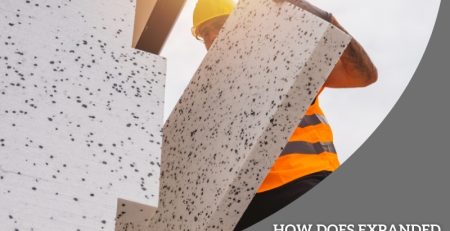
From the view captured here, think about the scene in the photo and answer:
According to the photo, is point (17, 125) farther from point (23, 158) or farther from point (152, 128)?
point (152, 128)

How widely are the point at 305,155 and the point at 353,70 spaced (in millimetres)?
→ 543

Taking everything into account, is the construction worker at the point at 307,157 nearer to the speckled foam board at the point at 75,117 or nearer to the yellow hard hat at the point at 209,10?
the yellow hard hat at the point at 209,10

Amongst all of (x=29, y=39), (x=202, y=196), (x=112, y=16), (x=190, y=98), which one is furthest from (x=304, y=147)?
(x=29, y=39)

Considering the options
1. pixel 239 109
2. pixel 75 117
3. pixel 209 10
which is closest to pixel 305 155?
pixel 239 109

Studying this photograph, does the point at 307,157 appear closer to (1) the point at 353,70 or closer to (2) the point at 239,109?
(1) the point at 353,70

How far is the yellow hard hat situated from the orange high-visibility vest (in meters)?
1.12

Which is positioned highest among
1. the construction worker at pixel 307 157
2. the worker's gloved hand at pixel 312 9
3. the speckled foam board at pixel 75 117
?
the worker's gloved hand at pixel 312 9

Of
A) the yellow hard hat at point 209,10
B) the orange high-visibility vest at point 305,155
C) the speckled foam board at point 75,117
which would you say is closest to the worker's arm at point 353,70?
the orange high-visibility vest at point 305,155

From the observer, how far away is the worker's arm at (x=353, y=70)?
358cm

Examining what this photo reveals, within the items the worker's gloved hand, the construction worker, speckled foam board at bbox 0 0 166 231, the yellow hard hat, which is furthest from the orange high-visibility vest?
speckled foam board at bbox 0 0 166 231

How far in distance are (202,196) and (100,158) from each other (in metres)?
0.66

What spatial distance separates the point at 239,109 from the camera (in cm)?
255

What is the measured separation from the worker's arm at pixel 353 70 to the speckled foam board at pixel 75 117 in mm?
1595

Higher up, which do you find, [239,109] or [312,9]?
[312,9]
